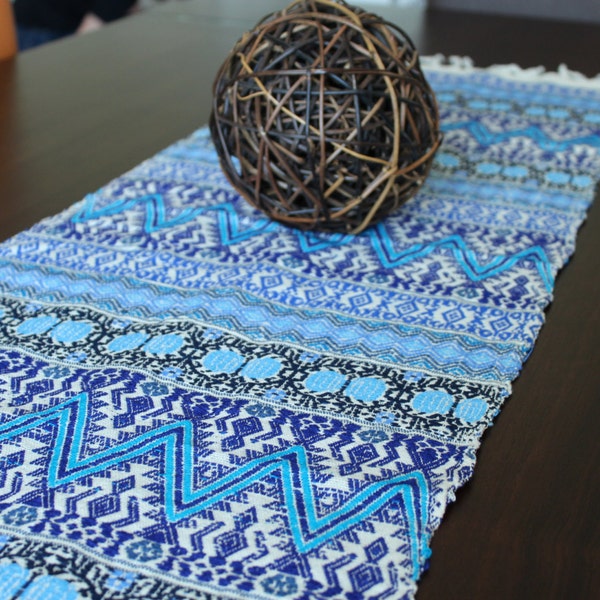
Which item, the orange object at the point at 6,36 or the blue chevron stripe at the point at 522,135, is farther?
the orange object at the point at 6,36

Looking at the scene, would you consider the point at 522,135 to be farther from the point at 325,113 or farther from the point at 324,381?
the point at 324,381

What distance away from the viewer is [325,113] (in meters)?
0.87

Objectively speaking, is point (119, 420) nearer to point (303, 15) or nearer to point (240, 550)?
point (240, 550)

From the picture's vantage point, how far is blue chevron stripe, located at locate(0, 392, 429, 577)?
0.57 metres

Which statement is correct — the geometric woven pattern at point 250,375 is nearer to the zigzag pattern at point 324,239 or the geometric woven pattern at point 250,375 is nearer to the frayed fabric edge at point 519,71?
the zigzag pattern at point 324,239

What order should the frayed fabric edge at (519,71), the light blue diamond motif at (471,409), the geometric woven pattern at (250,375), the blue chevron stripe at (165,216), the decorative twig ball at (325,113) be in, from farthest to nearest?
the frayed fabric edge at (519,71) < the blue chevron stripe at (165,216) < the decorative twig ball at (325,113) < the light blue diamond motif at (471,409) < the geometric woven pattern at (250,375)

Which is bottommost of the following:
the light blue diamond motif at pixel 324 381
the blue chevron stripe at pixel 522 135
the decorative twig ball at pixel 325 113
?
the blue chevron stripe at pixel 522 135

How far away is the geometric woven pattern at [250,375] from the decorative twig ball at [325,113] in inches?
3.1

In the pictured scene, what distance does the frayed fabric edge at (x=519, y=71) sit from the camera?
1532 millimetres

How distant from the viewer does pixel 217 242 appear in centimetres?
98

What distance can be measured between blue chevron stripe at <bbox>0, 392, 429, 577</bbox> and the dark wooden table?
35 millimetres

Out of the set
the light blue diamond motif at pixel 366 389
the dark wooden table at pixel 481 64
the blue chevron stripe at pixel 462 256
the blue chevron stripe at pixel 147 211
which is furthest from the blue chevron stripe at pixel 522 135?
the light blue diamond motif at pixel 366 389

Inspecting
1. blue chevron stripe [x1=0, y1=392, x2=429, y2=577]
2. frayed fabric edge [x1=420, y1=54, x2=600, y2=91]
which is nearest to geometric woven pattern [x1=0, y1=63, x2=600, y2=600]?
blue chevron stripe [x1=0, y1=392, x2=429, y2=577]

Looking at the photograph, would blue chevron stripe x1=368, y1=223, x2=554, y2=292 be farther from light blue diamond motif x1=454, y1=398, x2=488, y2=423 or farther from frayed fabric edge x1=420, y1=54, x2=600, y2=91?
frayed fabric edge x1=420, y1=54, x2=600, y2=91
